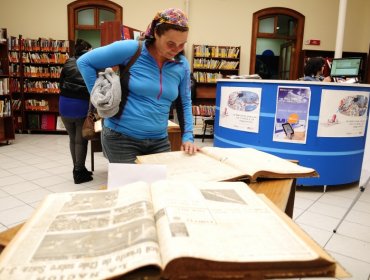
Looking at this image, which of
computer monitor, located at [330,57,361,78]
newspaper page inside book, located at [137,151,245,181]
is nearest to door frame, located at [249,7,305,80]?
computer monitor, located at [330,57,361,78]

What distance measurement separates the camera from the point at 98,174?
4.11 metres

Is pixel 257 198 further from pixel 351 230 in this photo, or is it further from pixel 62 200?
pixel 351 230

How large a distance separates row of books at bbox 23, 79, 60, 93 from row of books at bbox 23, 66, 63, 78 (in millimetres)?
151

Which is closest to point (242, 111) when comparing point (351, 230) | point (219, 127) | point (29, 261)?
point (219, 127)

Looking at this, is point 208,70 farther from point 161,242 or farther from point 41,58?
point 161,242

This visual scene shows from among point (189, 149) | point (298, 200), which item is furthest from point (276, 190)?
point (298, 200)

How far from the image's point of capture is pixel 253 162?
3.99 feet

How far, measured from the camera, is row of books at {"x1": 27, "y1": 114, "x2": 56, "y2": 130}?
696 centimetres

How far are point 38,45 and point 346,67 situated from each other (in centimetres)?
585

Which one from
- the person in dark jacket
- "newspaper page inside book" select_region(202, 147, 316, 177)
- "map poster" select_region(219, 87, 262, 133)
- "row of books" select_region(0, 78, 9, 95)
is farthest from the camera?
"row of books" select_region(0, 78, 9, 95)

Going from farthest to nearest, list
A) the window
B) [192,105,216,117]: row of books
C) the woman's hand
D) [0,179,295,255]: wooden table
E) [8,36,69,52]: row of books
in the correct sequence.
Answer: [192,105,216,117]: row of books
the window
[8,36,69,52]: row of books
the woman's hand
[0,179,295,255]: wooden table

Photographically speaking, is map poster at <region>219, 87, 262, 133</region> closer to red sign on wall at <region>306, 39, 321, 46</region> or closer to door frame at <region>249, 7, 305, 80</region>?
door frame at <region>249, 7, 305, 80</region>

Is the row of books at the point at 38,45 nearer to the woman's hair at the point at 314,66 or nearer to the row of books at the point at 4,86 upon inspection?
the row of books at the point at 4,86

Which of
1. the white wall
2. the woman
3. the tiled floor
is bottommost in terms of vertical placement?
the tiled floor
